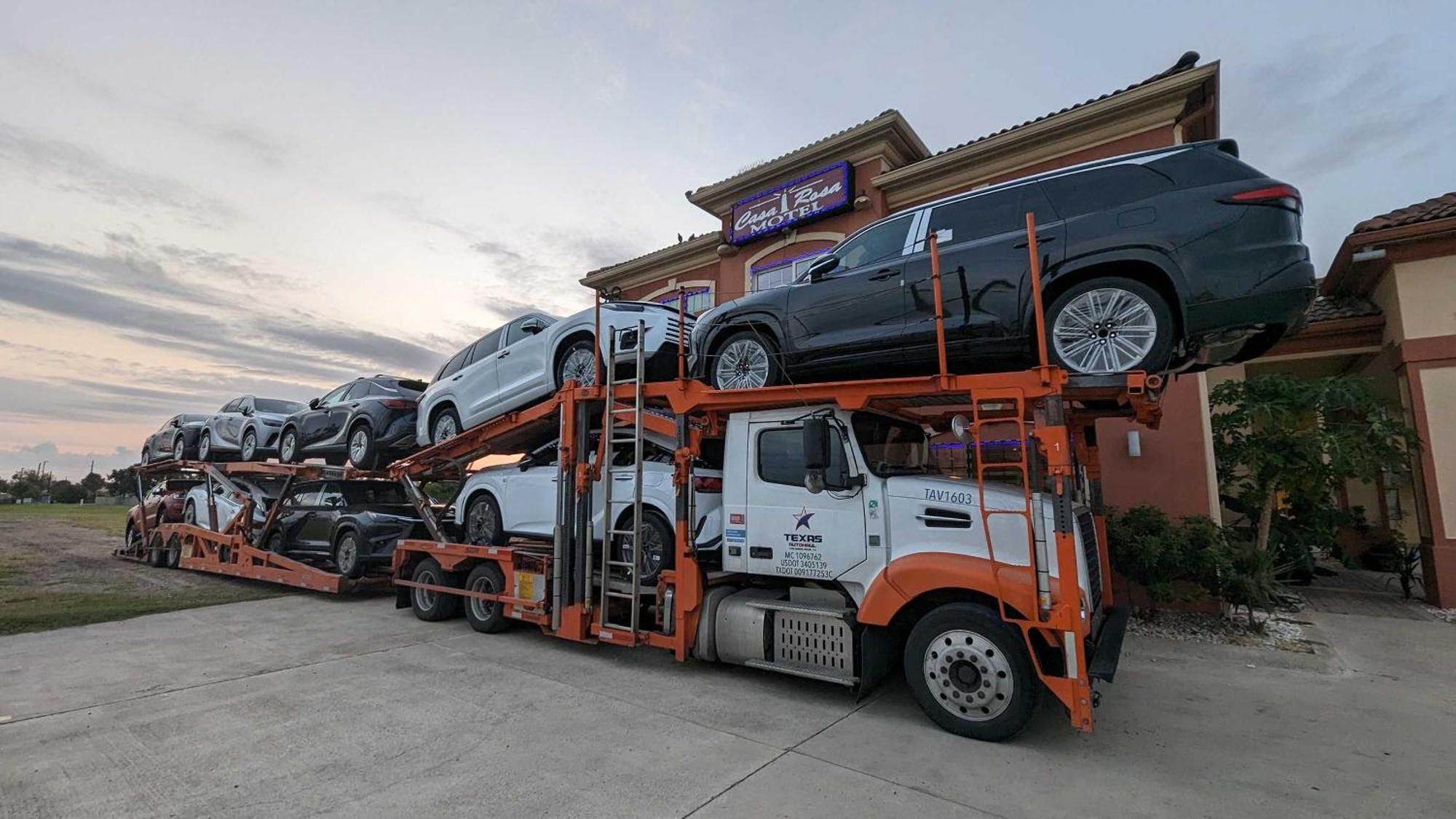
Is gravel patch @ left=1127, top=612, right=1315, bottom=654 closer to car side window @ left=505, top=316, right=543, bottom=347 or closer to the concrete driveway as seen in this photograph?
the concrete driveway

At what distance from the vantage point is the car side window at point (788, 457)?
5.10 m

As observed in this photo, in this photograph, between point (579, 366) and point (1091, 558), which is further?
point (579, 366)

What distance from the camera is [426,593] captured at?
8250 mm

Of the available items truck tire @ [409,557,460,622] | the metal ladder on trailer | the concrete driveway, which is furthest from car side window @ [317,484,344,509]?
the metal ladder on trailer

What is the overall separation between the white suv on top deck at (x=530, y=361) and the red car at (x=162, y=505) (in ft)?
28.0

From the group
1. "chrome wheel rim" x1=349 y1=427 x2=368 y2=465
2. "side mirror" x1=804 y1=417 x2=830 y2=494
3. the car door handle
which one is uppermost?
the car door handle

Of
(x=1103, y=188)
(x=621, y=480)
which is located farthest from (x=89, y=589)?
(x=1103, y=188)

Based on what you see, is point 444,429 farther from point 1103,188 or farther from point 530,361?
point 1103,188

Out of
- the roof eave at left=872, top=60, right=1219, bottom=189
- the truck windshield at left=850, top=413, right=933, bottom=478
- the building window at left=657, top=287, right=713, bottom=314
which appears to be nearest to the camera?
the truck windshield at left=850, top=413, right=933, bottom=478

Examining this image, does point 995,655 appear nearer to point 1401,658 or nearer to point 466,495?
point 1401,658

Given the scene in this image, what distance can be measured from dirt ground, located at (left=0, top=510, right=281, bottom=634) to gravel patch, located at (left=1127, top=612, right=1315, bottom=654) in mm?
12661

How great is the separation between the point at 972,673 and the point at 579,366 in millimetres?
4888

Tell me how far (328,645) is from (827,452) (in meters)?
5.92

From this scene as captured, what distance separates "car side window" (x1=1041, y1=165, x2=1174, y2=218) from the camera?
14.9 ft
